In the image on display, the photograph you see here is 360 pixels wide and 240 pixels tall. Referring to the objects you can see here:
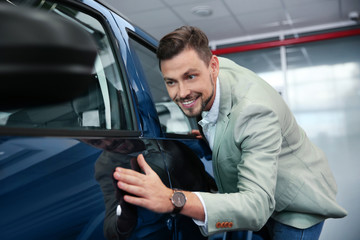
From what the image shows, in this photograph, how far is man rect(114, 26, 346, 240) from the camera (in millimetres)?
1069

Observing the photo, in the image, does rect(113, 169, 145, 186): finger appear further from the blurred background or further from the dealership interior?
the blurred background

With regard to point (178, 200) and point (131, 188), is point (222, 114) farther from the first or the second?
point (131, 188)

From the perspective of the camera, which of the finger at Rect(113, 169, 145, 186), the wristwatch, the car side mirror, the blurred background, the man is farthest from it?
the blurred background

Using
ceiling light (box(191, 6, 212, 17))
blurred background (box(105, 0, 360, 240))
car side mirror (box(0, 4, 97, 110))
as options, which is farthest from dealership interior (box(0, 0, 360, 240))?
blurred background (box(105, 0, 360, 240))

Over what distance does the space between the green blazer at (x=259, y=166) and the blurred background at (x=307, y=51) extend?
3.92 m

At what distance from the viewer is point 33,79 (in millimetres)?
400

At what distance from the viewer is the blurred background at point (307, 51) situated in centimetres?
516

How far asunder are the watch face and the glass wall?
481 centimetres

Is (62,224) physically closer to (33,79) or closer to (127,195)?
(127,195)

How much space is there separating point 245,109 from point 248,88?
0.46 feet

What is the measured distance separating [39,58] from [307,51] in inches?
248

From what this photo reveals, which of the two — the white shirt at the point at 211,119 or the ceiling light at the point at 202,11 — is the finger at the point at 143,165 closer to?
the white shirt at the point at 211,119

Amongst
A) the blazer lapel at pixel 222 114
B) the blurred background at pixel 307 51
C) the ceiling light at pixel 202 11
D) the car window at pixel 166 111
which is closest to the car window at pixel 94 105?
the blazer lapel at pixel 222 114

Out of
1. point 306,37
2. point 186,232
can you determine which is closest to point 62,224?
point 186,232
